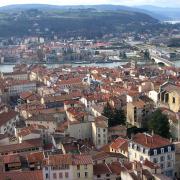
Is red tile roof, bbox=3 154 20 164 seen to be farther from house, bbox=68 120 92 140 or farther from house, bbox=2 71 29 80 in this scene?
house, bbox=2 71 29 80

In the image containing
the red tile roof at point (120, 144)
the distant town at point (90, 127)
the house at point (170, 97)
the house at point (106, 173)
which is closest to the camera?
the distant town at point (90, 127)

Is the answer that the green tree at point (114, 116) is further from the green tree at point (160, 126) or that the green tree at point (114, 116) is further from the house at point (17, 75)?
the house at point (17, 75)

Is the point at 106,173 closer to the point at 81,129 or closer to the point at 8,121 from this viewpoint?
the point at 81,129

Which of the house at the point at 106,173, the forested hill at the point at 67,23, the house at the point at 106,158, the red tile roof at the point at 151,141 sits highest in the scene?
the red tile roof at the point at 151,141

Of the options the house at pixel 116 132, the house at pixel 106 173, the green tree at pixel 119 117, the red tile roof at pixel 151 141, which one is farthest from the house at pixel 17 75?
the house at pixel 106 173

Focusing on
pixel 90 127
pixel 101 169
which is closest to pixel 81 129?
pixel 90 127

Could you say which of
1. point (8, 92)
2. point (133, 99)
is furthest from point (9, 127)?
point (8, 92)
